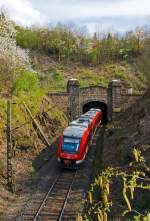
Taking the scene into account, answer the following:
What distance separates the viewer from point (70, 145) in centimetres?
2427

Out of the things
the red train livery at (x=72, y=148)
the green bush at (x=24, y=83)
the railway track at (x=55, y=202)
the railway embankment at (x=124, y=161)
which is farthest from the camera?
the green bush at (x=24, y=83)

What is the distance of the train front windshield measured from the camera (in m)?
24.1

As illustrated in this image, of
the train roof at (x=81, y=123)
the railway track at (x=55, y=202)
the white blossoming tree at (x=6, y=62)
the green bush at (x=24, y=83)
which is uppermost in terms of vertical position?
the white blossoming tree at (x=6, y=62)

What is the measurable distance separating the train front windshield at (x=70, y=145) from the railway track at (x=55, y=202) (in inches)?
62.4

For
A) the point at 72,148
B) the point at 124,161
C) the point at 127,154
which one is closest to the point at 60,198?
the point at 72,148

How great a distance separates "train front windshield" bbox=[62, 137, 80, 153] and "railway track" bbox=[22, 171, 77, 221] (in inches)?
62.4

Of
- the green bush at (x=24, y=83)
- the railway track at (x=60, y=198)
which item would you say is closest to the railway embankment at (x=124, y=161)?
the railway track at (x=60, y=198)

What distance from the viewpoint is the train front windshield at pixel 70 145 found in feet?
79.0

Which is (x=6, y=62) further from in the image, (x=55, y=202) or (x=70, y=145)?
(x=55, y=202)

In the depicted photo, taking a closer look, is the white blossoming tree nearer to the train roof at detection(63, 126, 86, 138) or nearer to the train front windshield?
the train roof at detection(63, 126, 86, 138)

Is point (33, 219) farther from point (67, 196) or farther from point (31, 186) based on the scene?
point (31, 186)

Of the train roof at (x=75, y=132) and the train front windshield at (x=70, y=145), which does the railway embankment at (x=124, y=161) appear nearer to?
the train front windshield at (x=70, y=145)

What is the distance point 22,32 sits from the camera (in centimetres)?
7081

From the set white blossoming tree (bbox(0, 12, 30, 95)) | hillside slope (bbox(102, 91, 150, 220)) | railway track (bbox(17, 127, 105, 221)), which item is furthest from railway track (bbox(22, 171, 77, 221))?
white blossoming tree (bbox(0, 12, 30, 95))
